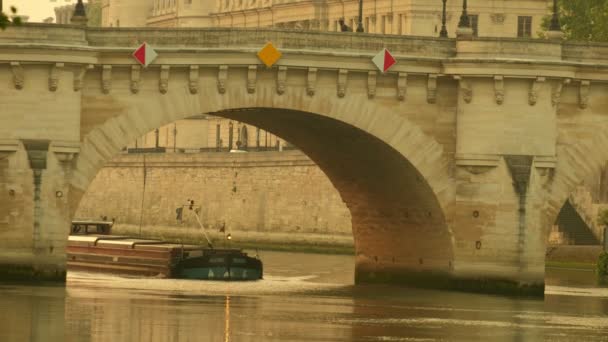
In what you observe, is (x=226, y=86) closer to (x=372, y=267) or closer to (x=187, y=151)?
(x=372, y=267)

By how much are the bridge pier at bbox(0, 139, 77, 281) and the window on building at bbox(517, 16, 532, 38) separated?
79.9 metres

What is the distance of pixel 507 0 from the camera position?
5650 inches

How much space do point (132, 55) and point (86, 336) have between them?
12.3 metres

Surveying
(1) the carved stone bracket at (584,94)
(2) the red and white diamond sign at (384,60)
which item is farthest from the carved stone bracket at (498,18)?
(2) the red and white diamond sign at (384,60)

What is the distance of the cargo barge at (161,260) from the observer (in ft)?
243

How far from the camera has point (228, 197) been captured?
4715 inches

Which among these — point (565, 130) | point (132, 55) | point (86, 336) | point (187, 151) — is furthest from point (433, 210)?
point (187, 151)

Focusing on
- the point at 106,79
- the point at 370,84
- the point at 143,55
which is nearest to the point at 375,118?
the point at 370,84

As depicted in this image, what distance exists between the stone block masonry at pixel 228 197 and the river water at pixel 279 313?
36.1m

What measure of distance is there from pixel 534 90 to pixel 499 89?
0.93 metres

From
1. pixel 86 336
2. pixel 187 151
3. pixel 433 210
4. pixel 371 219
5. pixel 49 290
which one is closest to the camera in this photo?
pixel 86 336

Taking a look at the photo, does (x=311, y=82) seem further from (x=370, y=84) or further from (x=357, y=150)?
(x=357, y=150)

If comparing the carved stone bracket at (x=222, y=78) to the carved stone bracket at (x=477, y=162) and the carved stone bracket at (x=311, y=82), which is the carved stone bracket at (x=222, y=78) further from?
the carved stone bracket at (x=477, y=162)

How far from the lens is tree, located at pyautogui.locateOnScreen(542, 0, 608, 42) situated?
10884 cm
